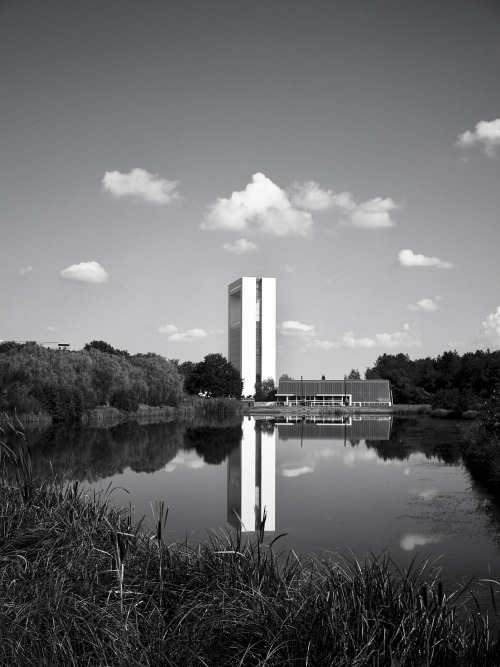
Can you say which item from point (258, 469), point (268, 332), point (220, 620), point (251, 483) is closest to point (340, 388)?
point (268, 332)

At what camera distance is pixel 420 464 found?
20.8 metres

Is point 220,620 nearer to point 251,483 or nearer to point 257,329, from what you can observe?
point 251,483

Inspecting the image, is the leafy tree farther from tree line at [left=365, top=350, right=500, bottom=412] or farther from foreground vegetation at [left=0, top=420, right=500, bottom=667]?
foreground vegetation at [left=0, top=420, right=500, bottom=667]

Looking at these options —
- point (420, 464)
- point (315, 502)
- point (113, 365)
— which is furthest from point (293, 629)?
point (113, 365)

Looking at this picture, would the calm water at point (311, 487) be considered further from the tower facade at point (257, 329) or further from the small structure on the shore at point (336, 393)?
the tower facade at point (257, 329)

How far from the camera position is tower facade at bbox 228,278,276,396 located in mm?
91125

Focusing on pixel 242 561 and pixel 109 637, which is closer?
pixel 109 637

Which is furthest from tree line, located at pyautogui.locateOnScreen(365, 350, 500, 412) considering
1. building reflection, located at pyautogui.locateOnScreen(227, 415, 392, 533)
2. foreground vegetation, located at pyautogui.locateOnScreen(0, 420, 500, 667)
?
foreground vegetation, located at pyautogui.locateOnScreen(0, 420, 500, 667)

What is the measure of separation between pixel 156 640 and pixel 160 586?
93cm

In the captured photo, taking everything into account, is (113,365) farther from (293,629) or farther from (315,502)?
(293,629)

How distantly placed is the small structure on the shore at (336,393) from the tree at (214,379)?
536 cm

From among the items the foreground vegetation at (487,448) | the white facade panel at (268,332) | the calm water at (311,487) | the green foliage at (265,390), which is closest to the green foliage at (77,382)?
the calm water at (311,487)

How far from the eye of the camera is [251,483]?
55.2 feet

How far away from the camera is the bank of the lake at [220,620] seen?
4078 mm
